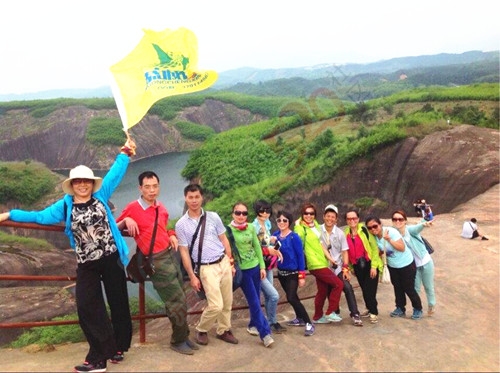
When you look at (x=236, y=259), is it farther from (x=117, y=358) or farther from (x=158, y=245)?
(x=117, y=358)

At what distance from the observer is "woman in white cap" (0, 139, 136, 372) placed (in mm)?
3469

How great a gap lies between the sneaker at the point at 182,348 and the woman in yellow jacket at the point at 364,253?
216cm

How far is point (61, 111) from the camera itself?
8012 centimetres

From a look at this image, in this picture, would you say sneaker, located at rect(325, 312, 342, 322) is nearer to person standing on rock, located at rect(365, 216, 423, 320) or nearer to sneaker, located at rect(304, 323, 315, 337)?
sneaker, located at rect(304, 323, 315, 337)

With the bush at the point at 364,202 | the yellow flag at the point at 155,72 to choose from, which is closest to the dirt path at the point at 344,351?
the yellow flag at the point at 155,72

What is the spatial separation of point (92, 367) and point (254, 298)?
159 centimetres

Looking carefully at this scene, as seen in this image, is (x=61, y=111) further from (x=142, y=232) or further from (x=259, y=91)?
(x=259, y=91)

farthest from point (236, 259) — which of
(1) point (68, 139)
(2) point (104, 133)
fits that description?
(1) point (68, 139)

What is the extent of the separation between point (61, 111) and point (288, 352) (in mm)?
84864

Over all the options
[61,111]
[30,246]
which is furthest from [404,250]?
[61,111]

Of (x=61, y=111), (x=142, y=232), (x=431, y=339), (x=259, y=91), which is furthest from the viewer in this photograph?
(x=259, y=91)

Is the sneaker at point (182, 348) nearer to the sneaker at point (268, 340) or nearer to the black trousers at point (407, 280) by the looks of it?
the sneaker at point (268, 340)

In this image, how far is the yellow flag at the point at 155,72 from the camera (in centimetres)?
439

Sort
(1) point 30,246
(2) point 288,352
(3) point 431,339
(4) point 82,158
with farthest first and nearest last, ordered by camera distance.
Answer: (4) point 82,158 < (1) point 30,246 < (3) point 431,339 < (2) point 288,352
